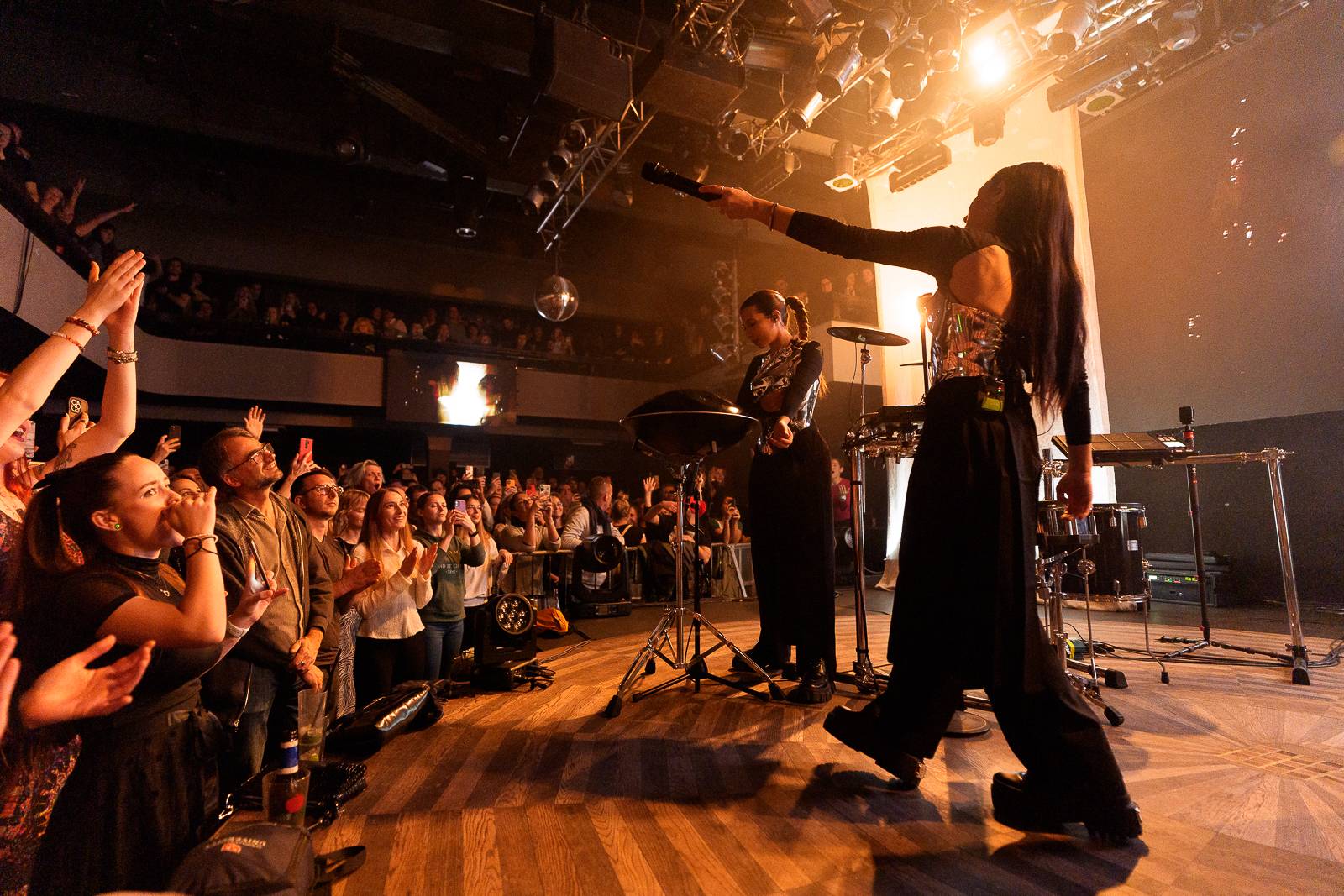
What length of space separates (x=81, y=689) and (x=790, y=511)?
256cm

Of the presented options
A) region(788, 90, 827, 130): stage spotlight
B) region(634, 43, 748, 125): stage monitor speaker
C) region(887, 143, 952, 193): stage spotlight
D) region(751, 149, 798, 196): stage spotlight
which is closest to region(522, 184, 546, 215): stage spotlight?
region(634, 43, 748, 125): stage monitor speaker

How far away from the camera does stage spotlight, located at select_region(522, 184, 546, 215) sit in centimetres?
772

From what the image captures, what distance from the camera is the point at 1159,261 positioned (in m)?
7.78

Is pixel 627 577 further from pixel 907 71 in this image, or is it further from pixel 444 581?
pixel 907 71

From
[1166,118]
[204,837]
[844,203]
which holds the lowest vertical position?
[204,837]

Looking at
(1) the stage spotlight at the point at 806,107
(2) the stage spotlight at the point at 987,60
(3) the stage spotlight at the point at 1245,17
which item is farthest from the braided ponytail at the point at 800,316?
(3) the stage spotlight at the point at 1245,17

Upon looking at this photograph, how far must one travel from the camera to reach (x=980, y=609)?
1.65 meters

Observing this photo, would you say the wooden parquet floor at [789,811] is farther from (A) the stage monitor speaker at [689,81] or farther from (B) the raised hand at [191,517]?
(A) the stage monitor speaker at [689,81]

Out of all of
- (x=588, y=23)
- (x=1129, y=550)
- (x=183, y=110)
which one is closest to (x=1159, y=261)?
(x=1129, y=550)

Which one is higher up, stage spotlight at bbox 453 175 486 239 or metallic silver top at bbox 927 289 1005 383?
stage spotlight at bbox 453 175 486 239

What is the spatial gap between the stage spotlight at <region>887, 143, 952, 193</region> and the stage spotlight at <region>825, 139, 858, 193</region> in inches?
18.6

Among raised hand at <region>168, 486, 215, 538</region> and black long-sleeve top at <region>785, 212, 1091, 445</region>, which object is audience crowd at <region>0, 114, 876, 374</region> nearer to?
raised hand at <region>168, 486, 215, 538</region>

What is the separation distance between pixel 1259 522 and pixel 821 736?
7684mm

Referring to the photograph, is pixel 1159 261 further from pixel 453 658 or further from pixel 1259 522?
pixel 453 658
